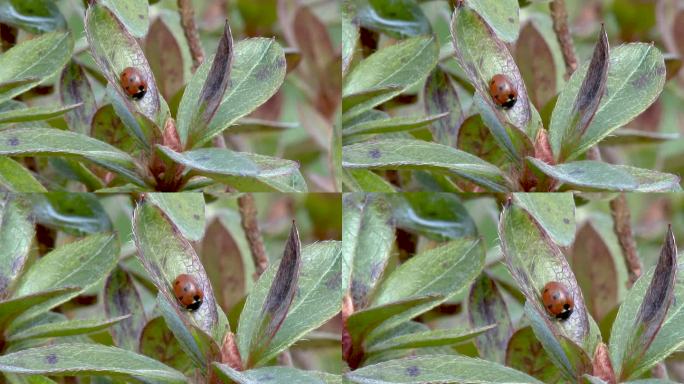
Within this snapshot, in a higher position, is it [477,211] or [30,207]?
[30,207]

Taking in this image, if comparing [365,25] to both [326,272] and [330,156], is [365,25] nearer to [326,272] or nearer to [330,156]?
[330,156]

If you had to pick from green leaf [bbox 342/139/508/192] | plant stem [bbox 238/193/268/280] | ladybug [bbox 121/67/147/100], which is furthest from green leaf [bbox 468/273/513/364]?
ladybug [bbox 121/67/147/100]

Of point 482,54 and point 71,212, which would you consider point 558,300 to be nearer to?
point 482,54

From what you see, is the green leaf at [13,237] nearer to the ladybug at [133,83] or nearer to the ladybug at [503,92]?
the ladybug at [133,83]

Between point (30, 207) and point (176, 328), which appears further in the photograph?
point (30, 207)

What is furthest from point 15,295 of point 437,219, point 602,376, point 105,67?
point 602,376

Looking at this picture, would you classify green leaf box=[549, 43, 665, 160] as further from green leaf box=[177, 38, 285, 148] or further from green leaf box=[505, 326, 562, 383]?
green leaf box=[177, 38, 285, 148]
